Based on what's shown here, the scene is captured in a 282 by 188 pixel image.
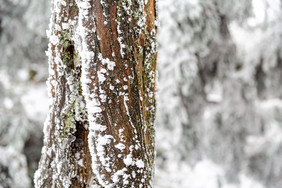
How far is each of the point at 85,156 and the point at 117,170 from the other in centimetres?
11

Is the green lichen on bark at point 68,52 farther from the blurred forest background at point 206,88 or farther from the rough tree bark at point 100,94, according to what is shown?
the blurred forest background at point 206,88

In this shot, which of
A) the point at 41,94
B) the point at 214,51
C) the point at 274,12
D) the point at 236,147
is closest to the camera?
the point at 274,12

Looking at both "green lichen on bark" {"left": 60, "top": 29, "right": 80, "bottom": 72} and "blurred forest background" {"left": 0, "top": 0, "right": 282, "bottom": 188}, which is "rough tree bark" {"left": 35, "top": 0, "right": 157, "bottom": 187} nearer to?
"green lichen on bark" {"left": 60, "top": 29, "right": 80, "bottom": 72}

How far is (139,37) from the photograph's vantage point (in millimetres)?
608

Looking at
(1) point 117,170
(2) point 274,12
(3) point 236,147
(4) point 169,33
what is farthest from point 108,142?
(3) point 236,147

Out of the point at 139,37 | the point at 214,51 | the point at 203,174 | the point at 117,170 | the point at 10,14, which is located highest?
the point at 10,14

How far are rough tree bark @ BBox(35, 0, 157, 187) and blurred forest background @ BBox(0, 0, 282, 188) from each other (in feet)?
5.64

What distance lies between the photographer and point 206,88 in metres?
Result: 2.88

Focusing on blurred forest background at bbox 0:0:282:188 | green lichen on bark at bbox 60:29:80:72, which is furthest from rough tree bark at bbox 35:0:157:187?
blurred forest background at bbox 0:0:282:188

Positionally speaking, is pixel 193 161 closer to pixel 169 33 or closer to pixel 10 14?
pixel 169 33

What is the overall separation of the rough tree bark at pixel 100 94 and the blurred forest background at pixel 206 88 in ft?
5.64

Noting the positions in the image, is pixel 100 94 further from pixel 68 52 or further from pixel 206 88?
pixel 206 88

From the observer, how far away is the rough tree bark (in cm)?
57

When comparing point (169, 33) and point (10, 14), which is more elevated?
point (10, 14)
